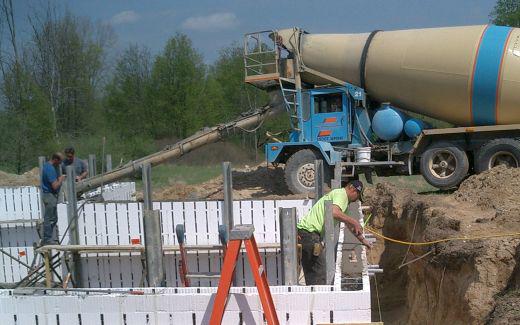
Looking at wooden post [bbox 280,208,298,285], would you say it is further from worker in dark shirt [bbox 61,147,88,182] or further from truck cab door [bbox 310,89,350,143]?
truck cab door [bbox 310,89,350,143]

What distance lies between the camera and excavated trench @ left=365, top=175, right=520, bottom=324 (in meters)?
5.51

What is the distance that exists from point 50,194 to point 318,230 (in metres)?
5.28

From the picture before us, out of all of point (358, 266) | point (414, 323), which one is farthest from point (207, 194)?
point (358, 266)

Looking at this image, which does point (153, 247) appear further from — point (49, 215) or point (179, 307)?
point (49, 215)

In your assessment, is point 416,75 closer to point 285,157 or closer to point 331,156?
point 331,156

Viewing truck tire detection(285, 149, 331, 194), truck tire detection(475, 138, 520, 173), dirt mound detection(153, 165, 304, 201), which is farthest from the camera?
dirt mound detection(153, 165, 304, 201)

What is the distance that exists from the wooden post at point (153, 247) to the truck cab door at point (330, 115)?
6681 millimetres

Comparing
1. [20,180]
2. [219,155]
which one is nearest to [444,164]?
[20,180]

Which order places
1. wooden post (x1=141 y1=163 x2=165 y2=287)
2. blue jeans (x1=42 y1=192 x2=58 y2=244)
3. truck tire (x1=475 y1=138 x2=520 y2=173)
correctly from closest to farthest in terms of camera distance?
wooden post (x1=141 y1=163 x2=165 y2=287), blue jeans (x1=42 y1=192 x2=58 y2=244), truck tire (x1=475 y1=138 x2=520 y2=173)

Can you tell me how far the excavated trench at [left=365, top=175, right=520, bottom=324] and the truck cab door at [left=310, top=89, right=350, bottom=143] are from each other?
238 cm

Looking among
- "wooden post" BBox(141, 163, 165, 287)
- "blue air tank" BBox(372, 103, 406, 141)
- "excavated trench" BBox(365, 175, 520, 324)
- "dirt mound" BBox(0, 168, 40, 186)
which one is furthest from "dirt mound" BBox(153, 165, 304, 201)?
"wooden post" BBox(141, 163, 165, 287)

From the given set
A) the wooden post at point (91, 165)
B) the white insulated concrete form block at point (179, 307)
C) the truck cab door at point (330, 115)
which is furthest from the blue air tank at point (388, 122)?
the white insulated concrete form block at point (179, 307)

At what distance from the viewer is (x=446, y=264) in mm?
6418

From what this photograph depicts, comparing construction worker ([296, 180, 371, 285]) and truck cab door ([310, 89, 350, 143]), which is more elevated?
truck cab door ([310, 89, 350, 143])
